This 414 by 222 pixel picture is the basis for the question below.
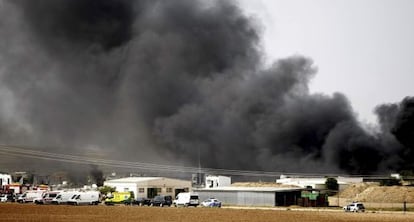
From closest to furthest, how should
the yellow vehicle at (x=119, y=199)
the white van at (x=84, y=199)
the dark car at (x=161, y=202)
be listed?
the white van at (x=84, y=199), the dark car at (x=161, y=202), the yellow vehicle at (x=119, y=199)

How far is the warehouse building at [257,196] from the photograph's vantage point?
63.8m

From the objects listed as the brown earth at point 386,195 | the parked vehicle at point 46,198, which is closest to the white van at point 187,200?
the parked vehicle at point 46,198

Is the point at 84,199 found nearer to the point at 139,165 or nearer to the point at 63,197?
the point at 63,197

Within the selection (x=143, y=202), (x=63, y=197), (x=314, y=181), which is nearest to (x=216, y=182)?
(x=314, y=181)

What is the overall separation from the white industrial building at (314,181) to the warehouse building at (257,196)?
16.1m

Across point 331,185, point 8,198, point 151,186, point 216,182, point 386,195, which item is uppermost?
point 216,182

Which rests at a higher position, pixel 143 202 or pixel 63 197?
pixel 63 197

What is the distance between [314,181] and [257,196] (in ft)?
71.6

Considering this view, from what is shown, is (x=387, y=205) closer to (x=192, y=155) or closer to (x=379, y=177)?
(x=379, y=177)

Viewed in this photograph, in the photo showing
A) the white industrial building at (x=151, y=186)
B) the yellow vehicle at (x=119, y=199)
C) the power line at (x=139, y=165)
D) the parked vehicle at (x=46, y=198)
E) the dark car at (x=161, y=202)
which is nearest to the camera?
the parked vehicle at (x=46, y=198)

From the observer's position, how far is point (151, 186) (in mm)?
78500

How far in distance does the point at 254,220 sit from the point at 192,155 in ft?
207

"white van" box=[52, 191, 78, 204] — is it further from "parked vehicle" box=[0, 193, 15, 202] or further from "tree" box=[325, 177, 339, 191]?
"tree" box=[325, 177, 339, 191]

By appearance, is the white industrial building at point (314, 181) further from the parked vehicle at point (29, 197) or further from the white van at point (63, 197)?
the parked vehicle at point (29, 197)
